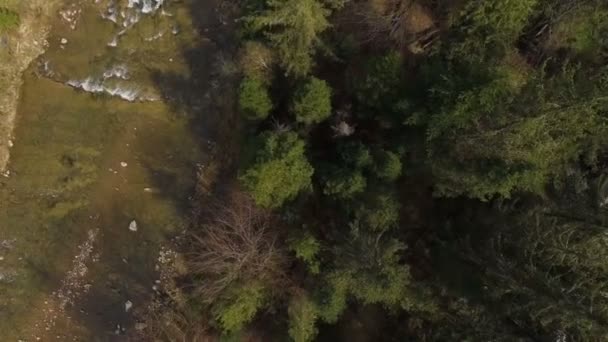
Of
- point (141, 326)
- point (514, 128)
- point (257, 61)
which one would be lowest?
point (141, 326)

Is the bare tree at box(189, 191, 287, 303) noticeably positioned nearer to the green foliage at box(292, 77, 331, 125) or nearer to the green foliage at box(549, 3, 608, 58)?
the green foliage at box(292, 77, 331, 125)

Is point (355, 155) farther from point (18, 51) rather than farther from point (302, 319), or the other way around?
point (18, 51)

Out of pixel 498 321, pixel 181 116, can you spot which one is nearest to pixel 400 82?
pixel 498 321

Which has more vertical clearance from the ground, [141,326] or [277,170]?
[277,170]

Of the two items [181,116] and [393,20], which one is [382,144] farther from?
[181,116]

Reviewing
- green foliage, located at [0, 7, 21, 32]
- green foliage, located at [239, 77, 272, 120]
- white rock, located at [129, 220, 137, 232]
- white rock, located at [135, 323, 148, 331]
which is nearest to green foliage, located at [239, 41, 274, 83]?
green foliage, located at [239, 77, 272, 120]

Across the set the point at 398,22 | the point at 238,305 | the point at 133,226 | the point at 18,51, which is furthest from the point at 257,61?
the point at 18,51

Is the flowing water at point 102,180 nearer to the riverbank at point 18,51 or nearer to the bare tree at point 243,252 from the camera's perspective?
the riverbank at point 18,51
